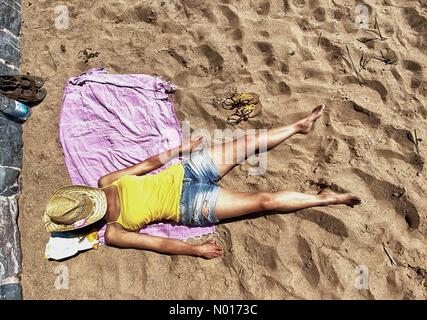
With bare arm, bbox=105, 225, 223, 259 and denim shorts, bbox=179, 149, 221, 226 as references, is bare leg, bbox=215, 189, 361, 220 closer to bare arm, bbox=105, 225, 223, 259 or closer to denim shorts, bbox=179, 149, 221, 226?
denim shorts, bbox=179, 149, 221, 226

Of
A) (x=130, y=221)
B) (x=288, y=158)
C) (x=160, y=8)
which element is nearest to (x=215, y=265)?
(x=130, y=221)

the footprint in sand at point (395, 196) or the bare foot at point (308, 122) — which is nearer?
the footprint in sand at point (395, 196)

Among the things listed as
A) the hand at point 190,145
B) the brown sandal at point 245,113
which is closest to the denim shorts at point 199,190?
the hand at point 190,145

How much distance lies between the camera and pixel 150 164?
3.38 m

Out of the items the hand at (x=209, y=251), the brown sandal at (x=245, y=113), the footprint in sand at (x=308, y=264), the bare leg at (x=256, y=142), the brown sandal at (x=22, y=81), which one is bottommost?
the hand at (x=209, y=251)

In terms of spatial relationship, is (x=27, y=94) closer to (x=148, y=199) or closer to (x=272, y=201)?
(x=148, y=199)

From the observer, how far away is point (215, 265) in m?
3.16

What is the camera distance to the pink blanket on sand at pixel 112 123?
3605 mm

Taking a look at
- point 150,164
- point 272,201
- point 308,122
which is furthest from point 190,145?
point 308,122

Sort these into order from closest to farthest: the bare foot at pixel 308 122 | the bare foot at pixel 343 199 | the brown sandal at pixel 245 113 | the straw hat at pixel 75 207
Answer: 1. the straw hat at pixel 75 207
2. the bare foot at pixel 343 199
3. the bare foot at pixel 308 122
4. the brown sandal at pixel 245 113

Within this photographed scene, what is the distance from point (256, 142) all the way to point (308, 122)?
1.51 ft

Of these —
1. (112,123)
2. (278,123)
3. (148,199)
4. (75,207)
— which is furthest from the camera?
(112,123)

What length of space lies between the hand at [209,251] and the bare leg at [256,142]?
1.96ft

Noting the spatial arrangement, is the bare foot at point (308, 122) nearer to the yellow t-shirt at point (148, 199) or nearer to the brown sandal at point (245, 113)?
the brown sandal at point (245, 113)
